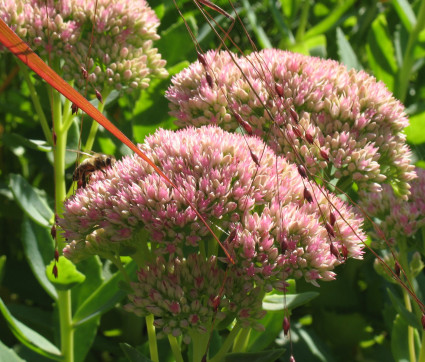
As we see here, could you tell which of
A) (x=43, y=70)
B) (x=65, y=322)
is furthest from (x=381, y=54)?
(x=43, y=70)

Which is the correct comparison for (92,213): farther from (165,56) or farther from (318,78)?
(165,56)

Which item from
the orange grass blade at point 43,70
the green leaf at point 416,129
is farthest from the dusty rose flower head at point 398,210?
the orange grass blade at point 43,70

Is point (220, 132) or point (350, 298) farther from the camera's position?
point (350, 298)

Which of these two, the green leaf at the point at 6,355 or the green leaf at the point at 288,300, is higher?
the green leaf at the point at 6,355

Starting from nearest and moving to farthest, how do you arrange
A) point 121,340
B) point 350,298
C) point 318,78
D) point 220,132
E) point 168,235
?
point 168,235, point 220,132, point 318,78, point 121,340, point 350,298

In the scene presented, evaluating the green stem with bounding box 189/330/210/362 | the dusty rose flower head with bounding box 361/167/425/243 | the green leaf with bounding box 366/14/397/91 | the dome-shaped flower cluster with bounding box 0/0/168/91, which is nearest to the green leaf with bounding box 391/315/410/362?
the dusty rose flower head with bounding box 361/167/425/243

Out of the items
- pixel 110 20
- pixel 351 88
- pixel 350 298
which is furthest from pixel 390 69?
pixel 110 20

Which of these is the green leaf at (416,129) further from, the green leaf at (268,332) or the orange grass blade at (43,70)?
the orange grass blade at (43,70)

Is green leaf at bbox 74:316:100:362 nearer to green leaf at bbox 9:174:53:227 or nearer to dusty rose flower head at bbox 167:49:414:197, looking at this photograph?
green leaf at bbox 9:174:53:227
